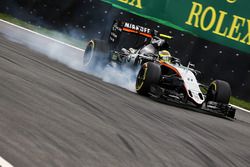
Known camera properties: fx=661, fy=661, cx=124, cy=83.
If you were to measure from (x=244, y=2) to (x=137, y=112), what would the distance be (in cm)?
612

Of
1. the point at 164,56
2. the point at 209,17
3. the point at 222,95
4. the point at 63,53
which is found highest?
the point at 209,17

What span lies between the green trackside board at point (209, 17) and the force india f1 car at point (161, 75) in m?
2.32

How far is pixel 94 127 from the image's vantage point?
747 centimetres

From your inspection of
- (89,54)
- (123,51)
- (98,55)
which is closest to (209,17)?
(123,51)

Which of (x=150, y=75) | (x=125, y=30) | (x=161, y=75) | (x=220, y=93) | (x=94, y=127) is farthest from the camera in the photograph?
(x=125, y=30)

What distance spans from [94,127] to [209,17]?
8.07 m

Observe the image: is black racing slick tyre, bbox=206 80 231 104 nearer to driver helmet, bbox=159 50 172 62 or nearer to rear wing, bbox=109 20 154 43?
driver helmet, bbox=159 50 172 62

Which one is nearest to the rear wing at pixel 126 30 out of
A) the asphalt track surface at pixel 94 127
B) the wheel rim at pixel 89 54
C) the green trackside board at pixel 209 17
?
the wheel rim at pixel 89 54

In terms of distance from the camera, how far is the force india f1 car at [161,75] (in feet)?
36.4

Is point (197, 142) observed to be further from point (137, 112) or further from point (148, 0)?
point (148, 0)

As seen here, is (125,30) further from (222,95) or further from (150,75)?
(222,95)

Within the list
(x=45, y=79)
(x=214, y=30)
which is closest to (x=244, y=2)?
(x=214, y=30)

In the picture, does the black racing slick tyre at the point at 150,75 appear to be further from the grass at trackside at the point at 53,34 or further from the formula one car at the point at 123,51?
the grass at trackside at the point at 53,34

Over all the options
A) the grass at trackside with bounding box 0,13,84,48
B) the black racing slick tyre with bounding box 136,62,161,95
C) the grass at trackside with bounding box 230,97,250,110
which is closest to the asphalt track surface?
the black racing slick tyre with bounding box 136,62,161,95
